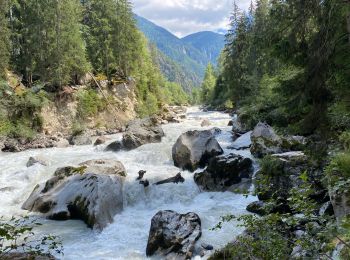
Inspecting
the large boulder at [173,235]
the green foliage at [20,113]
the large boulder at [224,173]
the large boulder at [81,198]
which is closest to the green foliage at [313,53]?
the large boulder at [173,235]

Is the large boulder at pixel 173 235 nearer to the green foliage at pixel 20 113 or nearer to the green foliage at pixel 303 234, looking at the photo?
the green foliage at pixel 303 234

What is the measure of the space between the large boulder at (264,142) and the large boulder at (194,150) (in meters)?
2.00

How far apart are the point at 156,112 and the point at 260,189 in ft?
138

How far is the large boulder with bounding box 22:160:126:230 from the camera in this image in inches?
543

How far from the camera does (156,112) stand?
46969 millimetres

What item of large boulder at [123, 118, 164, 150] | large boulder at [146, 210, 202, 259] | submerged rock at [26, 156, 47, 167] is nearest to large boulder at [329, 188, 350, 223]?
large boulder at [146, 210, 202, 259]

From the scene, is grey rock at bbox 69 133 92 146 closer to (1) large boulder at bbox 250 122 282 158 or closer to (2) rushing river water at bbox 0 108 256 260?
(2) rushing river water at bbox 0 108 256 260

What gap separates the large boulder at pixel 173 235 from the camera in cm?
1083

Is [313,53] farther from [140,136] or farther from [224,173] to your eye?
[140,136]

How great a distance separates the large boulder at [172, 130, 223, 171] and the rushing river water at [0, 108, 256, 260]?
24.1 inches

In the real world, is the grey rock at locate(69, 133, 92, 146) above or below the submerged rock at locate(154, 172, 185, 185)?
below

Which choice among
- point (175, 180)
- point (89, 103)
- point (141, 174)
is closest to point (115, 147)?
point (141, 174)

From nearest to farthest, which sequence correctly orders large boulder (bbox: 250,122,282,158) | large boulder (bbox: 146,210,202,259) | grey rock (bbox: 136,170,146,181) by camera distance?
large boulder (bbox: 146,210,202,259) → grey rock (bbox: 136,170,146,181) → large boulder (bbox: 250,122,282,158)

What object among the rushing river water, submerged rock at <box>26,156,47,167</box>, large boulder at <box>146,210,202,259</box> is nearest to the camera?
large boulder at <box>146,210,202,259</box>
